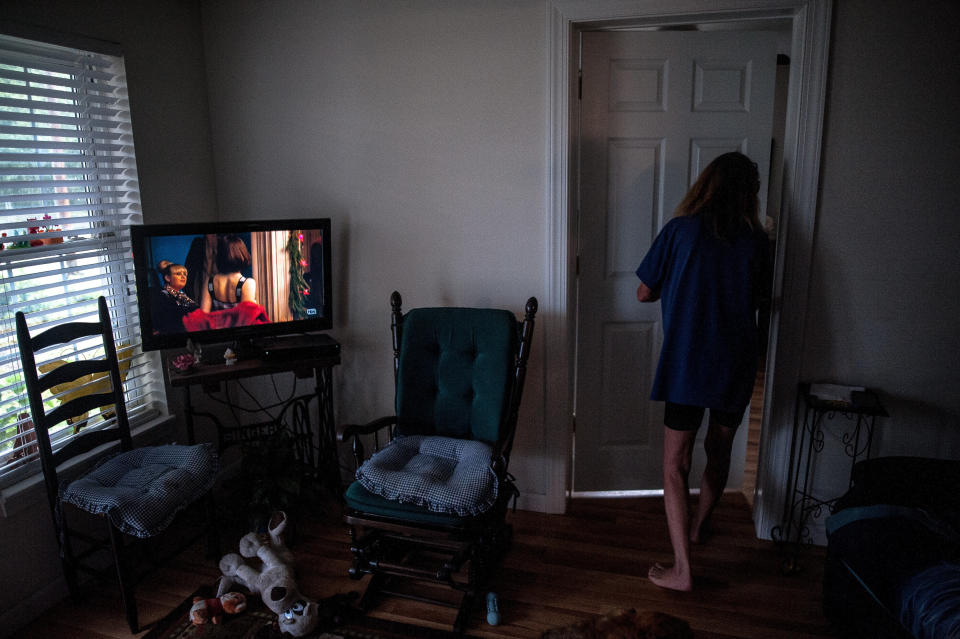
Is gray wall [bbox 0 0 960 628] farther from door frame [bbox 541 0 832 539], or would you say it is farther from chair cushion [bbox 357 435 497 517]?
chair cushion [bbox 357 435 497 517]

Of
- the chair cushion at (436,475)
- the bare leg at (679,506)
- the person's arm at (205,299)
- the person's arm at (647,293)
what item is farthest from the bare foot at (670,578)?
the person's arm at (205,299)

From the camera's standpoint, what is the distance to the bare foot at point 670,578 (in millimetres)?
2396

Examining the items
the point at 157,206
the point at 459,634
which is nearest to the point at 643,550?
the point at 459,634

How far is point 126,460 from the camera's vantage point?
244 centimetres

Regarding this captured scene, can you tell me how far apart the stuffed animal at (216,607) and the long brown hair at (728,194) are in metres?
2.24

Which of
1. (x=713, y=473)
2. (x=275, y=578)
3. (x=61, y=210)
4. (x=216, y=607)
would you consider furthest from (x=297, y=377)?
(x=713, y=473)

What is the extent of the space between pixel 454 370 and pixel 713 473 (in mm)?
1185

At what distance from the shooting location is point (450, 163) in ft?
9.33

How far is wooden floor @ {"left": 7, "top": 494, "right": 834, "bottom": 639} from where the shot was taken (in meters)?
2.26

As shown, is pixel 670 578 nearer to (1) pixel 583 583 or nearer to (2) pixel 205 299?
(1) pixel 583 583

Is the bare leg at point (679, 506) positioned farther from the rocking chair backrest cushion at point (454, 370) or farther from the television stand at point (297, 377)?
the television stand at point (297, 377)

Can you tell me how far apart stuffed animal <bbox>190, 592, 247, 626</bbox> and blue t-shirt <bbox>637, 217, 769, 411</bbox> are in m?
1.82

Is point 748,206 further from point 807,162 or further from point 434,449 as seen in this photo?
point 434,449

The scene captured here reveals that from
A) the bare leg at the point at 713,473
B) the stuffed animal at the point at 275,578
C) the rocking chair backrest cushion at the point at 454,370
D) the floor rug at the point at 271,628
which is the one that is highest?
the rocking chair backrest cushion at the point at 454,370
